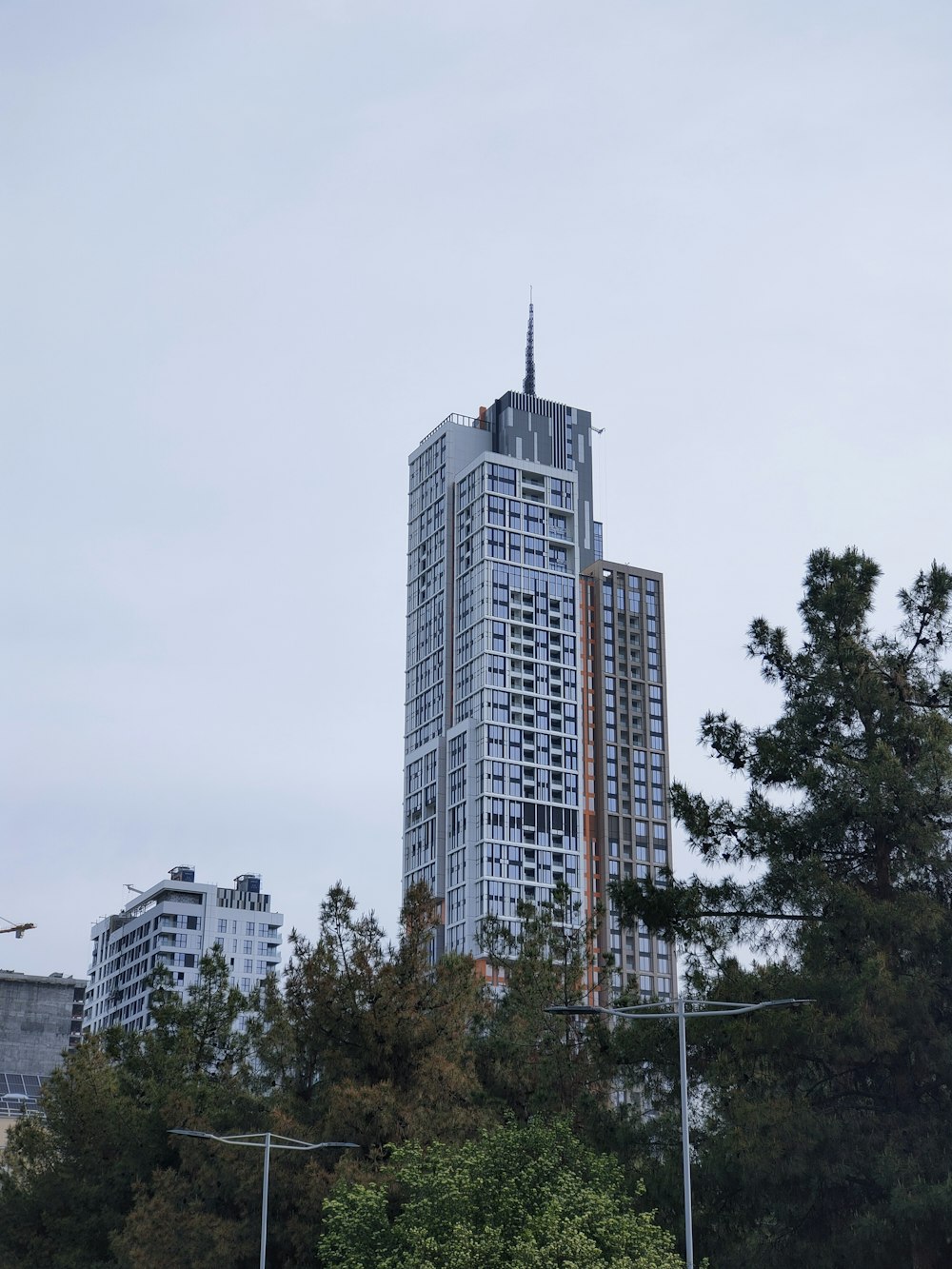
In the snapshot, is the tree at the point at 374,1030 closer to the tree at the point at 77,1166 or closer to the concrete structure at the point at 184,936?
the tree at the point at 77,1166

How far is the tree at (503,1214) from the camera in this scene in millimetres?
30422

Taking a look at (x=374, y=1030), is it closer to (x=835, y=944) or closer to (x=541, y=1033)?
(x=541, y=1033)

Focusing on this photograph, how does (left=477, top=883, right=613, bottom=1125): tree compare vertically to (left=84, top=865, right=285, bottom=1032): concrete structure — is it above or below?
below

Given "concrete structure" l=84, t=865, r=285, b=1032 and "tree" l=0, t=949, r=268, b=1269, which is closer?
"tree" l=0, t=949, r=268, b=1269

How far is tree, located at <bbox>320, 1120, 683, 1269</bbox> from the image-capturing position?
30422 mm

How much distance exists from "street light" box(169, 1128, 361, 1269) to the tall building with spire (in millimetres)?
94713

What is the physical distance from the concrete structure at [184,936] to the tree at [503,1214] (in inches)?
5274

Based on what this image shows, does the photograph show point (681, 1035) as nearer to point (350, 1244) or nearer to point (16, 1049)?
point (350, 1244)

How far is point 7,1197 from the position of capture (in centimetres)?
5672

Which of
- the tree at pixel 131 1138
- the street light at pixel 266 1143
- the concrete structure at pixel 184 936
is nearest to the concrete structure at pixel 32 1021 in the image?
the concrete structure at pixel 184 936

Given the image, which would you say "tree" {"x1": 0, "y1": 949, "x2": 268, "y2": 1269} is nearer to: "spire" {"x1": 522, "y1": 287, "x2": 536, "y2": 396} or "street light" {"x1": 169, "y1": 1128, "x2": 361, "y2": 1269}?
"street light" {"x1": 169, "y1": 1128, "x2": 361, "y2": 1269}

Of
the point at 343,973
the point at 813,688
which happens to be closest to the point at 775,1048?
the point at 813,688

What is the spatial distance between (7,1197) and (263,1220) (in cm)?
1756

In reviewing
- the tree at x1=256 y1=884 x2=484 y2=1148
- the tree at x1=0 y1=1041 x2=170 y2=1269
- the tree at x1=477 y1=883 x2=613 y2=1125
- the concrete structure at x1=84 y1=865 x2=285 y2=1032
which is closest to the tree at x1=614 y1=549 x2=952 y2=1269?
the tree at x1=477 y1=883 x2=613 y2=1125
